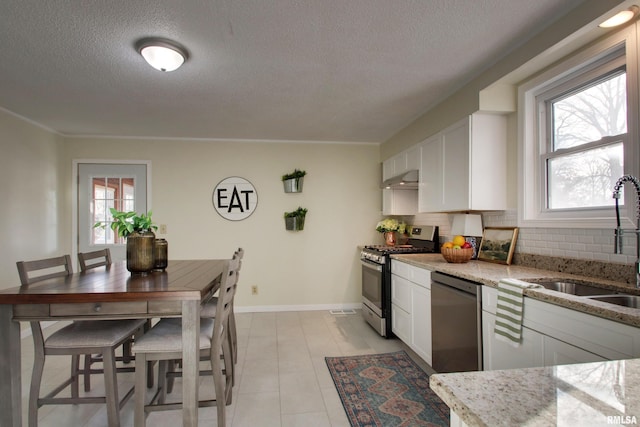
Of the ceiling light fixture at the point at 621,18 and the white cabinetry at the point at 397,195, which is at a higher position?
the ceiling light fixture at the point at 621,18

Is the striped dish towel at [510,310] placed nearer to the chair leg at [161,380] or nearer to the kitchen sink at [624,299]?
the kitchen sink at [624,299]

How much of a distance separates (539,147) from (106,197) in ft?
16.0

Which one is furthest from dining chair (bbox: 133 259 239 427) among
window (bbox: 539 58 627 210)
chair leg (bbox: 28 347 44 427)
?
window (bbox: 539 58 627 210)

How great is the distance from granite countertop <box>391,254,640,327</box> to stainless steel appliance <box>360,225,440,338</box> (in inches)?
15.7

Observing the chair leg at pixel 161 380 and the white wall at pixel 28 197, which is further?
the white wall at pixel 28 197

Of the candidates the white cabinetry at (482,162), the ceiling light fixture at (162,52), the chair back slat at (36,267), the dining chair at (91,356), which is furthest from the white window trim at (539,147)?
the chair back slat at (36,267)

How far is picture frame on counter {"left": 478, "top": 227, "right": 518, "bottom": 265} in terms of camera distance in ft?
8.18

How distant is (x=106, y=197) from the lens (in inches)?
172

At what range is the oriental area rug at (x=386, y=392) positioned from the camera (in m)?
2.07

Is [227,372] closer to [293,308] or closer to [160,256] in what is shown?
[160,256]

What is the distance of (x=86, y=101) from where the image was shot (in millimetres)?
3119

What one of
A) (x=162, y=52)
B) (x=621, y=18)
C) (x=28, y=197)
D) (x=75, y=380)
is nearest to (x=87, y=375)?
(x=75, y=380)

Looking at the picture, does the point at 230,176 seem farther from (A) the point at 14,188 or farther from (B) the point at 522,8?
(B) the point at 522,8

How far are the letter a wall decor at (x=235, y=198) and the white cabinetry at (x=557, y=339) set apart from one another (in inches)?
132
